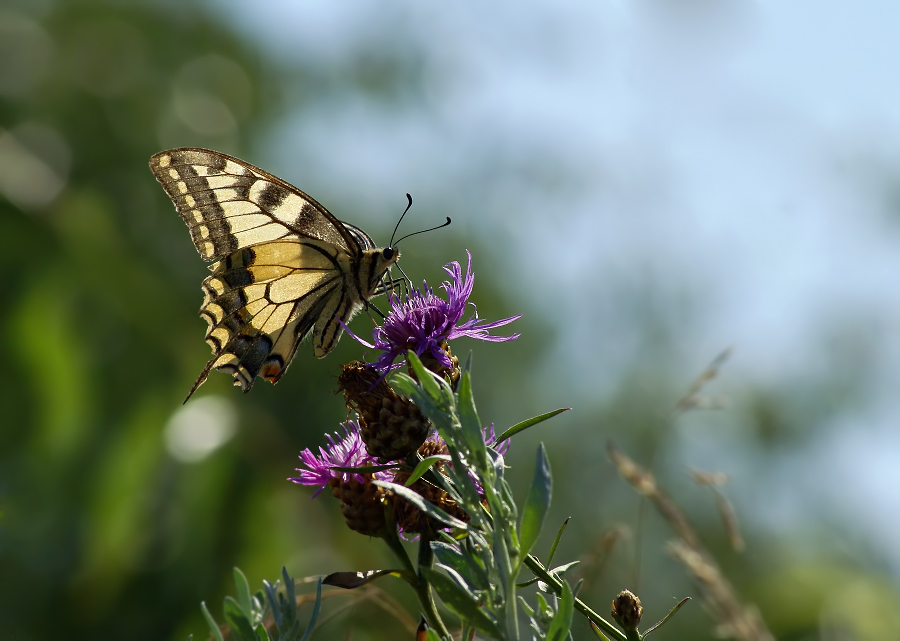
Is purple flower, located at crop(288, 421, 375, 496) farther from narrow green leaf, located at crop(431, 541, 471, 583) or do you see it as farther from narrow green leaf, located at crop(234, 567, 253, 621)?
narrow green leaf, located at crop(431, 541, 471, 583)

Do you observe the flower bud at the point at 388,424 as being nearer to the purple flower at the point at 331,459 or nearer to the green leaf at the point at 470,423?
the purple flower at the point at 331,459

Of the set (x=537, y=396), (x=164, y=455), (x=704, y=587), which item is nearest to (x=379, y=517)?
(x=704, y=587)

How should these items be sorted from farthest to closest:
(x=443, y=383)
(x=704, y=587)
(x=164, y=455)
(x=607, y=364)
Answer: (x=607, y=364) < (x=164, y=455) < (x=704, y=587) < (x=443, y=383)

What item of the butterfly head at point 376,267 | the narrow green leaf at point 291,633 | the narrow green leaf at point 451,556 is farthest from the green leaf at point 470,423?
the butterfly head at point 376,267

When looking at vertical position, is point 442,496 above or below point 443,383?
below

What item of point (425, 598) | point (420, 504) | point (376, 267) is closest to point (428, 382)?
point (420, 504)

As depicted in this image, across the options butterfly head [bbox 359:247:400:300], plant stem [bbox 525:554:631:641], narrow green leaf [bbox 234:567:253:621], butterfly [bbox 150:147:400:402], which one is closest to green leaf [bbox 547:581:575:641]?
plant stem [bbox 525:554:631:641]

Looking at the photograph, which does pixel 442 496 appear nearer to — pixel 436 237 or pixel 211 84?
pixel 436 237

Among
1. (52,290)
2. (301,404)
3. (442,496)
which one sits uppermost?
(442,496)
